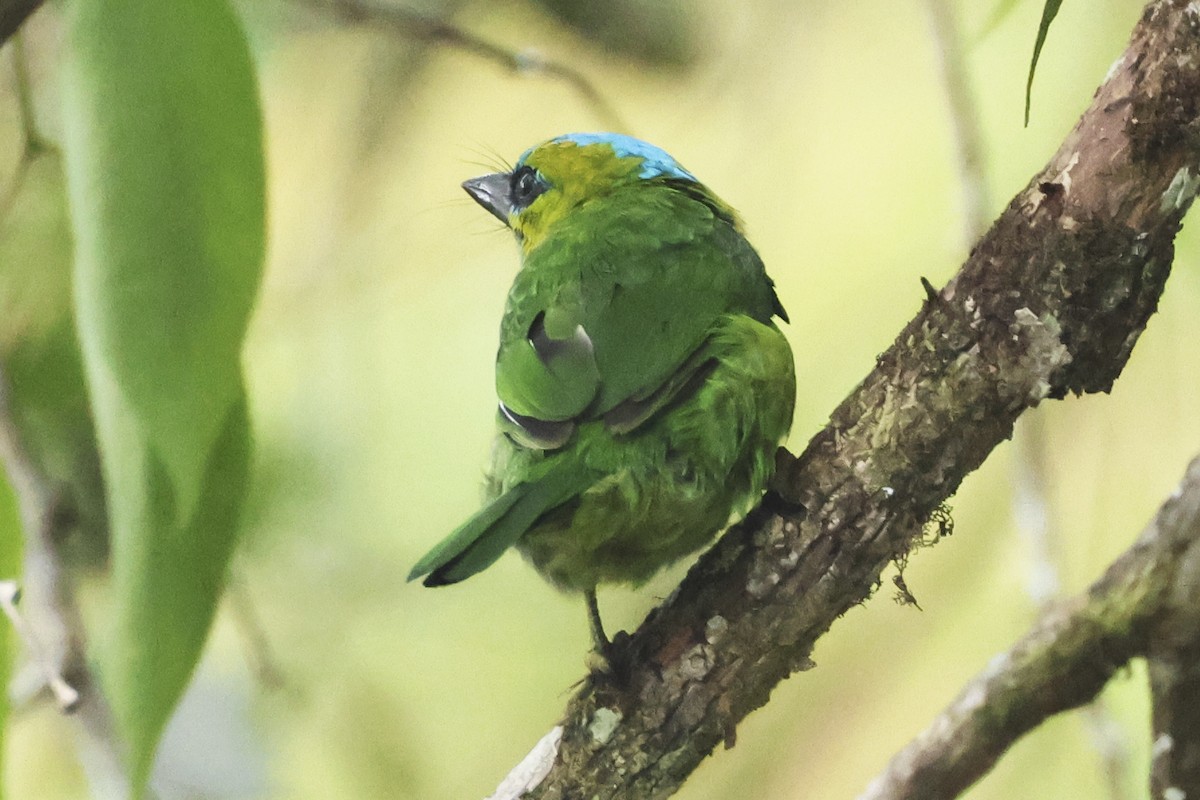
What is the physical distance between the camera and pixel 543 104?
158 cm

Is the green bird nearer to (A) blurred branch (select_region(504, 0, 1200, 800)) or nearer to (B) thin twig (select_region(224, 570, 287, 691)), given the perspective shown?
(A) blurred branch (select_region(504, 0, 1200, 800))

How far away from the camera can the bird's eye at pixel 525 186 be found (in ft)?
4.16

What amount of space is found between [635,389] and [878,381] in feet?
0.68

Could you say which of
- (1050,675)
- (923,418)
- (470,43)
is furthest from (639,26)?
(1050,675)

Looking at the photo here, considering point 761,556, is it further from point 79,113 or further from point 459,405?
point 79,113

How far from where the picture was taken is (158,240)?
3.74ft

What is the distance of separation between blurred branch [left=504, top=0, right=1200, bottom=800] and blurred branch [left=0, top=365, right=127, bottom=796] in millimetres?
795

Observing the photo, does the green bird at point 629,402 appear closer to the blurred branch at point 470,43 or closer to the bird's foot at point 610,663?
the bird's foot at point 610,663

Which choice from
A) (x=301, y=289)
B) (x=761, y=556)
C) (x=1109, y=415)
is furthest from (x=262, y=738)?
(x=1109, y=415)

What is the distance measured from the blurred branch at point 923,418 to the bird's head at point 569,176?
411 millimetres

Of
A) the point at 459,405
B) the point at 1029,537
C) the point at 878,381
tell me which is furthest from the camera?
the point at 459,405

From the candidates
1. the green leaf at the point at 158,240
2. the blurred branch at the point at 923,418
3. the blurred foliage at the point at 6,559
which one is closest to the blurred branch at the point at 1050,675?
the blurred branch at the point at 923,418

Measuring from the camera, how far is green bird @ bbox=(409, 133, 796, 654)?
891 mm

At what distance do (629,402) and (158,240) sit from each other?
0.58m
